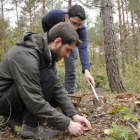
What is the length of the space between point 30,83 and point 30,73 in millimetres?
96

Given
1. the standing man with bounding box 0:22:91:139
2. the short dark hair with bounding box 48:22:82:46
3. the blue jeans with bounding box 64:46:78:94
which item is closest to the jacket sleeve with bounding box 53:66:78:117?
the standing man with bounding box 0:22:91:139

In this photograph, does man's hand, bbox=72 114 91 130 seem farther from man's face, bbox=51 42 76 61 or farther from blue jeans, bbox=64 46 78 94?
blue jeans, bbox=64 46 78 94

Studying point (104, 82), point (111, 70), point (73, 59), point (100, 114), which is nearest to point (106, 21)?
point (111, 70)

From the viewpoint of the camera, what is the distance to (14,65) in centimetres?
156

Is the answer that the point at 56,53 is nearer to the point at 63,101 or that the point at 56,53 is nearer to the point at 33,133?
the point at 63,101

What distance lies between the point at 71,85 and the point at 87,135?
1.46 metres

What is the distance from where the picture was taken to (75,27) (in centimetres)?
282

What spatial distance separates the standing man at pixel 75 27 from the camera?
2.71m

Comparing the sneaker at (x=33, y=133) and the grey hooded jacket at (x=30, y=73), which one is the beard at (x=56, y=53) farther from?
the sneaker at (x=33, y=133)

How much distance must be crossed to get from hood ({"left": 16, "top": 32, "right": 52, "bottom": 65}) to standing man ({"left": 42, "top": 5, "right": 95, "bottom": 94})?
104 cm

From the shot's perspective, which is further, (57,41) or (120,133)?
(57,41)

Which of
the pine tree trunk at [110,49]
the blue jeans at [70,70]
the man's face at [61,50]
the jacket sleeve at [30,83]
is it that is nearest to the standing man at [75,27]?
the blue jeans at [70,70]

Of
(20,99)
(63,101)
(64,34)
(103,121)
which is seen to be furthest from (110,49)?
(20,99)

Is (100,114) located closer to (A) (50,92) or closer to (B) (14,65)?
(A) (50,92)
